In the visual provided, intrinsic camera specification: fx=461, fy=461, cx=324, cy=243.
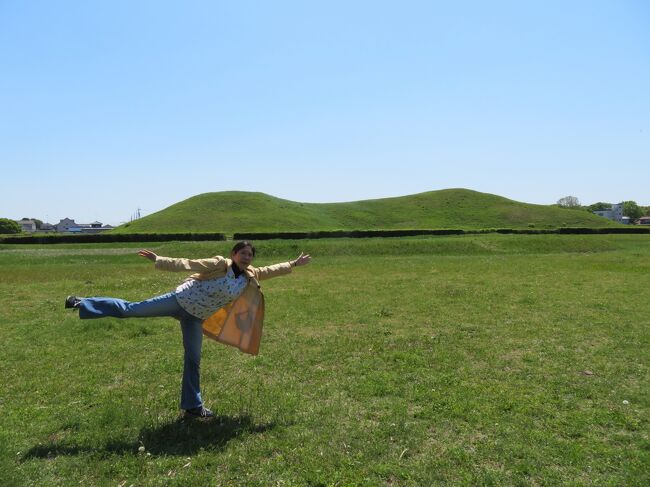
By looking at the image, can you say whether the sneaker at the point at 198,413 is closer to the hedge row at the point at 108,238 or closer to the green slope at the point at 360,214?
the hedge row at the point at 108,238

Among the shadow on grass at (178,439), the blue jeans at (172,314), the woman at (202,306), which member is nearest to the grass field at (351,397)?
the shadow on grass at (178,439)

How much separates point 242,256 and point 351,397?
328cm

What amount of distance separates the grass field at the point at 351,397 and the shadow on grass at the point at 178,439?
28 millimetres

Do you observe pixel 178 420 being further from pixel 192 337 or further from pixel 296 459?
pixel 296 459

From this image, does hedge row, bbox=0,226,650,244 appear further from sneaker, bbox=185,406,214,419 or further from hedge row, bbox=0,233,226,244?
sneaker, bbox=185,406,214,419

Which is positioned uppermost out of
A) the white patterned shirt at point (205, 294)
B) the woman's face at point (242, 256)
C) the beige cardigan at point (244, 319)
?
the woman's face at point (242, 256)

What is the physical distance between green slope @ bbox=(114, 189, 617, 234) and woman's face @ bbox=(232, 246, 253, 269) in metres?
69.6

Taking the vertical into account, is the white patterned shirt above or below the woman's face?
below

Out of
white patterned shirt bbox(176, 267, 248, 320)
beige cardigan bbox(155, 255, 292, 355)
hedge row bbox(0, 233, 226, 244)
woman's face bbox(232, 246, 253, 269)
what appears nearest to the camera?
white patterned shirt bbox(176, 267, 248, 320)

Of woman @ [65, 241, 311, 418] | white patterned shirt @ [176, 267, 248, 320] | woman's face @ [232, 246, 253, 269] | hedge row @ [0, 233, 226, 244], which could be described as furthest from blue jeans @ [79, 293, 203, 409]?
hedge row @ [0, 233, 226, 244]

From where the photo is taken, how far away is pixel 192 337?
7.34 metres

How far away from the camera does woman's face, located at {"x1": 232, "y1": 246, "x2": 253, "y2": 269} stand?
23.6 ft

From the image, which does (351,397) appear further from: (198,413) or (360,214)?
(360,214)

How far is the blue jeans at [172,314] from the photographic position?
688cm
